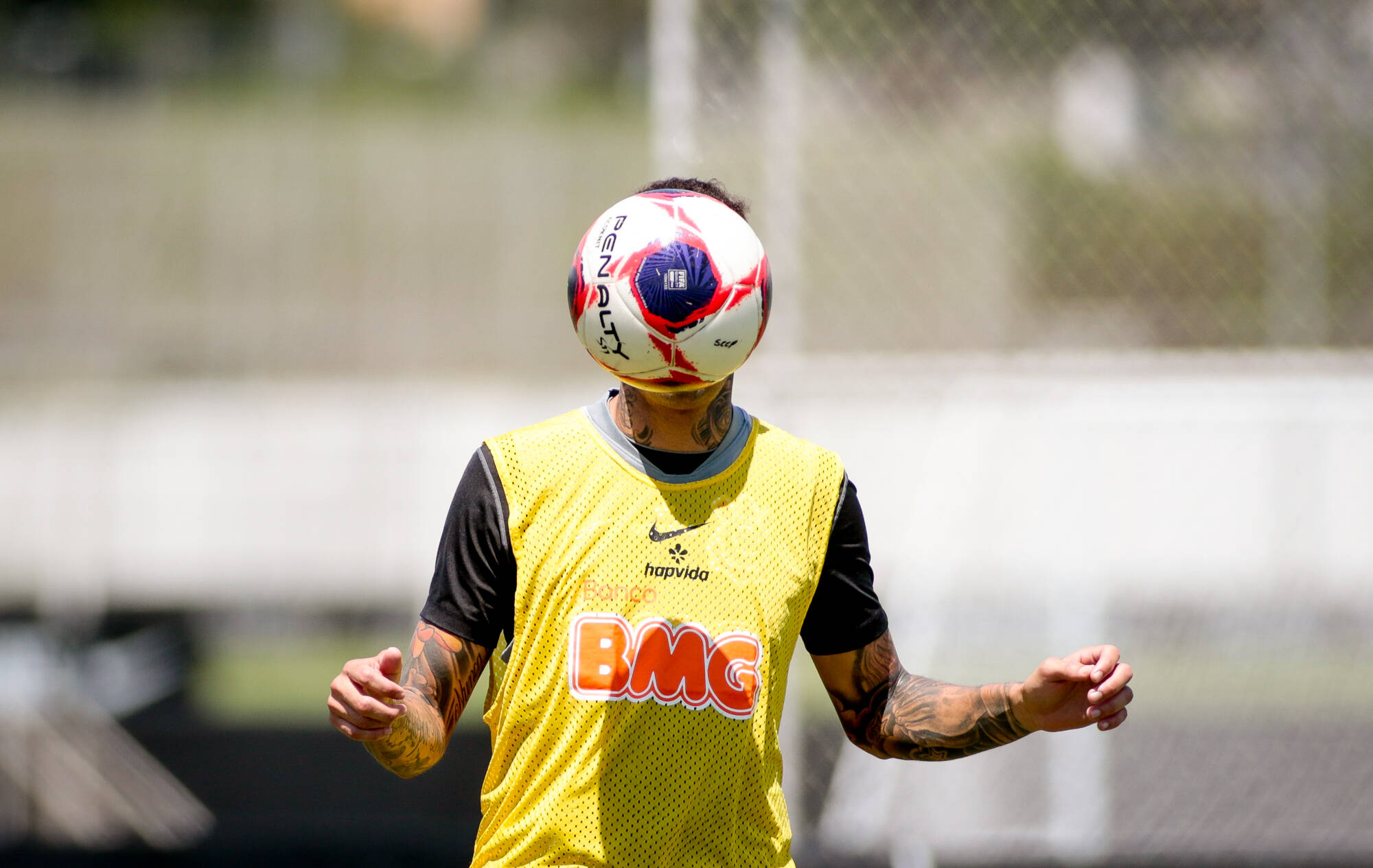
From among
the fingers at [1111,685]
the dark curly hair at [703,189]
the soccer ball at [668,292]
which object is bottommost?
the fingers at [1111,685]

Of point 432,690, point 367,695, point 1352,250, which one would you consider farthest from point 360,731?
point 1352,250

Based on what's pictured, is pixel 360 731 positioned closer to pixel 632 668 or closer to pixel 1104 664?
pixel 632 668

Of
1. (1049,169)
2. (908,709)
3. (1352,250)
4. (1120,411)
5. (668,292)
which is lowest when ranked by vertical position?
(908,709)

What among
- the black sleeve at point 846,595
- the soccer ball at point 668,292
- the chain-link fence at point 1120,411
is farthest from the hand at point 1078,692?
the chain-link fence at point 1120,411

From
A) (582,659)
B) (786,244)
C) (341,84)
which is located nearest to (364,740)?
(582,659)

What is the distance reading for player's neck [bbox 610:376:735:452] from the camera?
85.4 inches

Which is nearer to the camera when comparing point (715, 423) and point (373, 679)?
point (373, 679)

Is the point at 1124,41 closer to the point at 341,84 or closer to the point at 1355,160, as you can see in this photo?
the point at 1355,160

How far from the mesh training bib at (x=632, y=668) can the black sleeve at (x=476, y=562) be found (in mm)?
27

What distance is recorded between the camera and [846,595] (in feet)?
7.52

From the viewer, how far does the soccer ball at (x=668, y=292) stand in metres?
2.00

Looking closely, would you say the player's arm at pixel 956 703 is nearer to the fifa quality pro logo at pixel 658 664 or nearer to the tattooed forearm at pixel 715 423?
the fifa quality pro logo at pixel 658 664

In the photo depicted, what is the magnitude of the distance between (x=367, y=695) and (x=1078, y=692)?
1.12 metres

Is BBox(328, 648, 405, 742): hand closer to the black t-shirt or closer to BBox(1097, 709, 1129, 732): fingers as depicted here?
the black t-shirt
